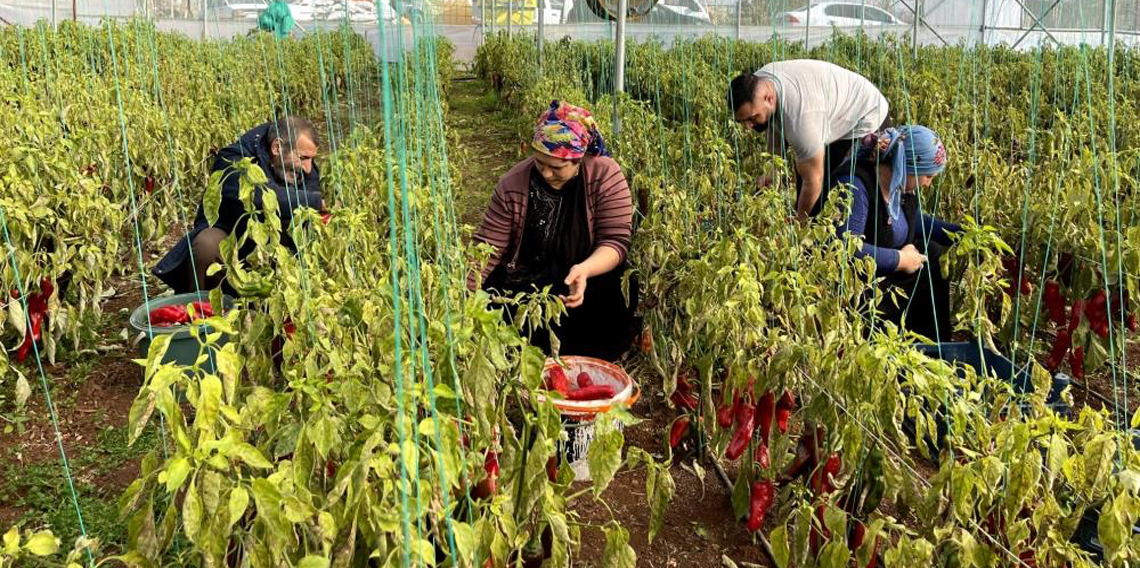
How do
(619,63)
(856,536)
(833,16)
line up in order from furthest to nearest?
1. (833,16)
2. (619,63)
3. (856,536)

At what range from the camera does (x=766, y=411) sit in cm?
212

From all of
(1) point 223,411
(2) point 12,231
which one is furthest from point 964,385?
(2) point 12,231

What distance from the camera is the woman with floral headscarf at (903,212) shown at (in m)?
2.95

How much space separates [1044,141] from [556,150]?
279 cm

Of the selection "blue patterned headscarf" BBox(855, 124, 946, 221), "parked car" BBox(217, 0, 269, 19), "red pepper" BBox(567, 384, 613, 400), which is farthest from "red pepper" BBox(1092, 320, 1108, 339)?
"parked car" BBox(217, 0, 269, 19)

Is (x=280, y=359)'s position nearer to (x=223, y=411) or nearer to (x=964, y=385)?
(x=223, y=411)

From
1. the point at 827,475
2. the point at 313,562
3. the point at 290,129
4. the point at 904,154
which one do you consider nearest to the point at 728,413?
the point at 827,475

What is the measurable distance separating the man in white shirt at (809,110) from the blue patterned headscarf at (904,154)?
0.98 feet

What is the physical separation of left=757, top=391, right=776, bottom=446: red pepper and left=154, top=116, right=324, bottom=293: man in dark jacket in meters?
1.70

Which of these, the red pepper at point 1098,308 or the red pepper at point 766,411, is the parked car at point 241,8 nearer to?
the red pepper at point 1098,308

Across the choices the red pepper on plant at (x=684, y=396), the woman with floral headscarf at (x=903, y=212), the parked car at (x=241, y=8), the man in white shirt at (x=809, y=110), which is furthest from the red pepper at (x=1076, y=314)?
the parked car at (x=241, y=8)

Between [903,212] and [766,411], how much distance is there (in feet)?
4.39

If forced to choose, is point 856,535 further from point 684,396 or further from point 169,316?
point 169,316

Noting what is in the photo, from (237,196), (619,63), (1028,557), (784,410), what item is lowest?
(1028,557)
